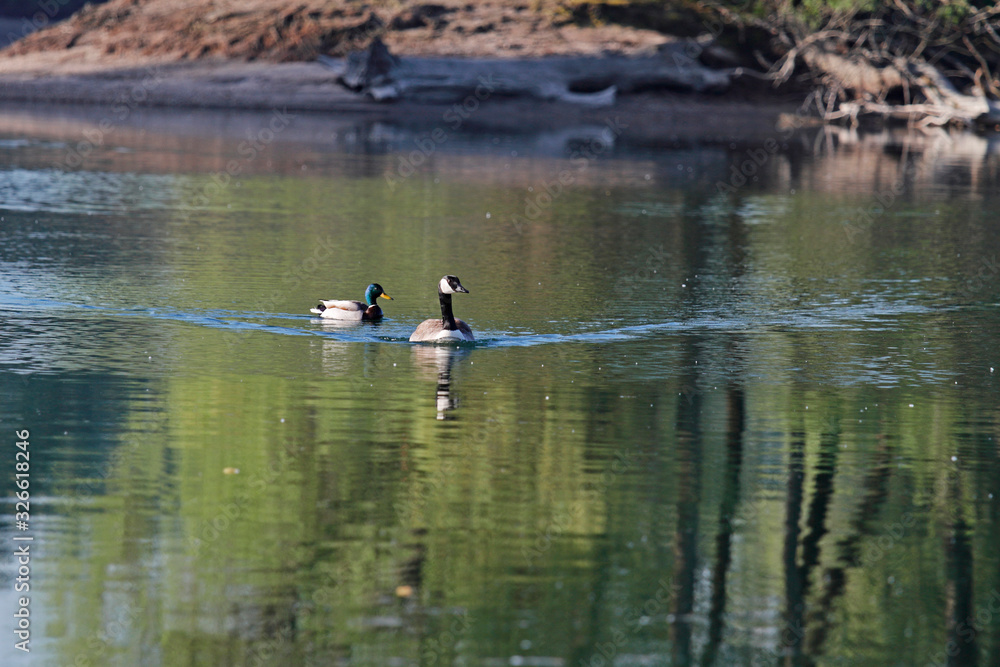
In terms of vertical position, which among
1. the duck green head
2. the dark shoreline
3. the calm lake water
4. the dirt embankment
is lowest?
the calm lake water

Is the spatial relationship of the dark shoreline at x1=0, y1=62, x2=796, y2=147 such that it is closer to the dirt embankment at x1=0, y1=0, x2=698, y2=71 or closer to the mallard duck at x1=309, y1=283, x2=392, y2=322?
the dirt embankment at x1=0, y1=0, x2=698, y2=71

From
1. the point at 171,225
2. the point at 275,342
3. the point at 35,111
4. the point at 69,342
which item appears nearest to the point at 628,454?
the point at 275,342

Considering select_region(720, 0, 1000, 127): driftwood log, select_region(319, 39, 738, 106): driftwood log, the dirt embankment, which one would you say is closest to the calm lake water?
select_region(720, 0, 1000, 127): driftwood log

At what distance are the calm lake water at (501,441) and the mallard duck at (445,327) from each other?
36 centimetres

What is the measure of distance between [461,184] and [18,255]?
12.7m

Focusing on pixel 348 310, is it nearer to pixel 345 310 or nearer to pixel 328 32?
pixel 345 310

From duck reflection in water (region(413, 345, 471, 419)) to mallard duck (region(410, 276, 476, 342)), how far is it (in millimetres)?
124

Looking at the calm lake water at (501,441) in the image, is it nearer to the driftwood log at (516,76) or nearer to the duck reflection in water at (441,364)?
the duck reflection in water at (441,364)

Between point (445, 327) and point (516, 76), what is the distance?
37.7m

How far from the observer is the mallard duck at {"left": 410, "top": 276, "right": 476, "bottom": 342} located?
15.2m

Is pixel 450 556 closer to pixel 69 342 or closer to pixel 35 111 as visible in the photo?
pixel 69 342

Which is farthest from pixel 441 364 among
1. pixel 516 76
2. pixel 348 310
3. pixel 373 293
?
pixel 516 76

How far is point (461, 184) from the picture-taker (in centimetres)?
3125

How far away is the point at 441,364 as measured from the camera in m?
14.5
